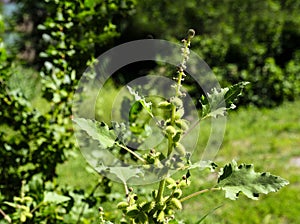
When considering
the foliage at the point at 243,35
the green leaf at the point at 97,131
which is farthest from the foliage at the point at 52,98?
the foliage at the point at 243,35

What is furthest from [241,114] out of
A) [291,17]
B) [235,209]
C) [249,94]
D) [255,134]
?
[235,209]

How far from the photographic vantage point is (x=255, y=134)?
6.64m

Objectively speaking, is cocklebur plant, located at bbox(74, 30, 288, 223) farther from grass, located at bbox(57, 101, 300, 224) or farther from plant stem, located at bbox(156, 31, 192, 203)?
grass, located at bbox(57, 101, 300, 224)

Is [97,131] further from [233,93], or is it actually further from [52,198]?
[52,198]

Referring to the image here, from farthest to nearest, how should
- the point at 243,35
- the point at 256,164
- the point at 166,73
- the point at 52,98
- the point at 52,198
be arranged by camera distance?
the point at 243,35 < the point at 256,164 < the point at 166,73 < the point at 52,98 < the point at 52,198

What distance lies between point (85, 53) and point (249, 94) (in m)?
6.72

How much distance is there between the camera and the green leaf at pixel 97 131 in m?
1.13

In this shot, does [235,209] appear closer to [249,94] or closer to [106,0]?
[106,0]

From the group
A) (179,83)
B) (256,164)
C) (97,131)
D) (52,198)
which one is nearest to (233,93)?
(179,83)

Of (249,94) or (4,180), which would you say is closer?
(4,180)

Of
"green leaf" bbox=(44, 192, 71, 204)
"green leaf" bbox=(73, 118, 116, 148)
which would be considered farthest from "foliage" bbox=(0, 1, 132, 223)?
"green leaf" bbox=(73, 118, 116, 148)

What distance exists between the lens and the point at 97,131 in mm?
1147

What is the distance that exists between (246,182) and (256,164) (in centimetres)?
428

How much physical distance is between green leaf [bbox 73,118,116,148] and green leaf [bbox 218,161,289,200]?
0.93ft
